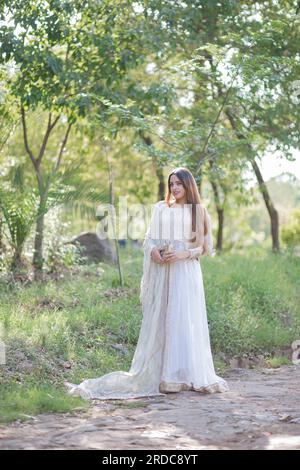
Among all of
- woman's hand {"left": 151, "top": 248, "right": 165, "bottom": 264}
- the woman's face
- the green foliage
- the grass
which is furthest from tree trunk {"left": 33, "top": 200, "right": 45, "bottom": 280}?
the green foliage

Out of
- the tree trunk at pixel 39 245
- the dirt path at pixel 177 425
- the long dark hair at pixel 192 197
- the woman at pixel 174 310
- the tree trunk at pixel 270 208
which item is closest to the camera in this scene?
the dirt path at pixel 177 425

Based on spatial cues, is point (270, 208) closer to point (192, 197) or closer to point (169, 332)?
point (192, 197)

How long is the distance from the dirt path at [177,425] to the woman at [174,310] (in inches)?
10.2

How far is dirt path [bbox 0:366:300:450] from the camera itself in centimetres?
547

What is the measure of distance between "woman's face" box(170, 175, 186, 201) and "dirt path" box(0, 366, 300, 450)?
1.86 m

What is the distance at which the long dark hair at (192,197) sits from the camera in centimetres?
779

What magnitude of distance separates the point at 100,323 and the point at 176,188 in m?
2.52

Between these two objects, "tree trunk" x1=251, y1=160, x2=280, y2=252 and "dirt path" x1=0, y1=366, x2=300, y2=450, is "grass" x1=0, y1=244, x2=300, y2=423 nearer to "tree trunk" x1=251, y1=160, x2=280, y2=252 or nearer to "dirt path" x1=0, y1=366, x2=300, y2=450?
"dirt path" x1=0, y1=366, x2=300, y2=450

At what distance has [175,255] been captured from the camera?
7.79 metres

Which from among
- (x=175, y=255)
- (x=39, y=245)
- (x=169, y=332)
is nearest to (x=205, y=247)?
(x=175, y=255)

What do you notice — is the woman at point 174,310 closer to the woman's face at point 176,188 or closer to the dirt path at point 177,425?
the woman's face at point 176,188

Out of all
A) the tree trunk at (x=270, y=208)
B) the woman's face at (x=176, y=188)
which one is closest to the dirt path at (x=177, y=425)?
the woman's face at (x=176, y=188)

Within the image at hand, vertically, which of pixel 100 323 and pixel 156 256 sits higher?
pixel 156 256
